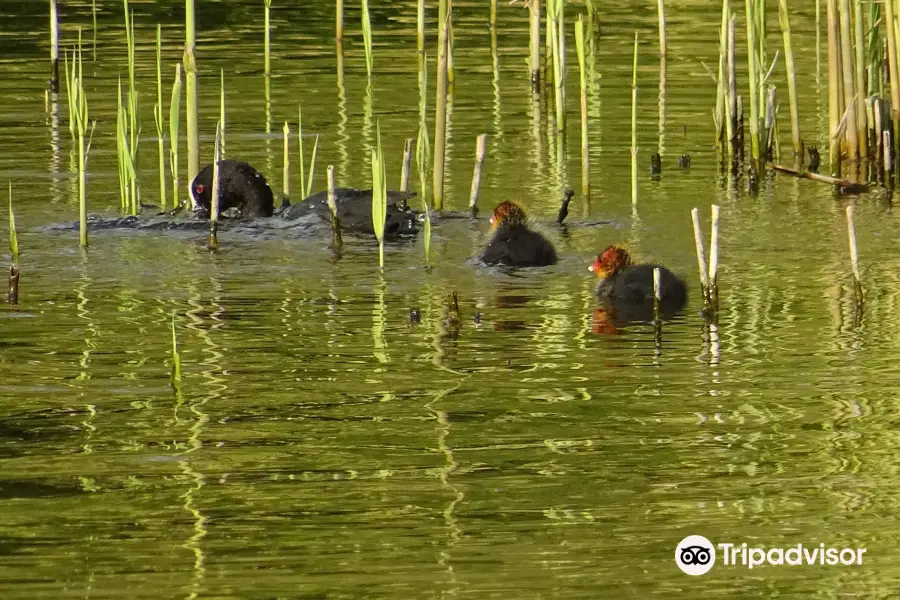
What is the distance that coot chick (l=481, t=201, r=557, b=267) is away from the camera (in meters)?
9.12

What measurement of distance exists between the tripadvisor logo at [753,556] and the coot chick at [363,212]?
4.99m

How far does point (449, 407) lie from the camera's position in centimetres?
655

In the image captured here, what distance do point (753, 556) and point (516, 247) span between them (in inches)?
164

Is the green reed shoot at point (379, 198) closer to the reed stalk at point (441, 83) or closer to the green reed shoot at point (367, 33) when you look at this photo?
the reed stalk at point (441, 83)

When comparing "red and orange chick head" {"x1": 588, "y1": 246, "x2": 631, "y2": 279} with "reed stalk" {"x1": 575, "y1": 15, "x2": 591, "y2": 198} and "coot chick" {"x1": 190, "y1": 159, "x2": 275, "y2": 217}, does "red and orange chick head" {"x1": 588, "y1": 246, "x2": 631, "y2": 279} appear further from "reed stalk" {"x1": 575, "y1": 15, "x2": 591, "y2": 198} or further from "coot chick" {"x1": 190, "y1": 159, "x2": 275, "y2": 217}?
"coot chick" {"x1": 190, "y1": 159, "x2": 275, "y2": 217}

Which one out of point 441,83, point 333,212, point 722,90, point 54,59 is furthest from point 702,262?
point 54,59

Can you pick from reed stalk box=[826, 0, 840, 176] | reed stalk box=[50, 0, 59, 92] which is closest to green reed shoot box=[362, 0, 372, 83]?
reed stalk box=[50, 0, 59, 92]

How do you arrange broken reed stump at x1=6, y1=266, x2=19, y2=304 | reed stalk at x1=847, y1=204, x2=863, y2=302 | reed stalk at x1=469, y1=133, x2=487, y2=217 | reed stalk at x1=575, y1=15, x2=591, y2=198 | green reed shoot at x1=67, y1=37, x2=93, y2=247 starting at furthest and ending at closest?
reed stalk at x1=575, y1=15, x2=591, y2=198 < reed stalk at x1=469, y1=133, x2=487, y2=217 < green reed shoot at x1=67, y1=37, x2=93, y2=247 < broken reed stump at x1=6, y1=266, x2=19, y2=304 < reed stalk at x1=847, y1=204, x2=863, y2=302

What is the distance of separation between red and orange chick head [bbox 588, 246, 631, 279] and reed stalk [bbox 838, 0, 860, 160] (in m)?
3.58

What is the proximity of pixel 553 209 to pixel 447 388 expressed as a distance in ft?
13.5

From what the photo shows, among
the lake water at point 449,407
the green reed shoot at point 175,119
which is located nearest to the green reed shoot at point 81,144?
the lake water at point 449,407

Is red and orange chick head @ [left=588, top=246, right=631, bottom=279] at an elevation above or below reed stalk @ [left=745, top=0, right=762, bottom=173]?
below

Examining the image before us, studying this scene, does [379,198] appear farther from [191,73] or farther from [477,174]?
[477,174]

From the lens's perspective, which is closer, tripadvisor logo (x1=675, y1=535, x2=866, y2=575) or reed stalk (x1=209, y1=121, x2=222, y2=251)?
tripadvisor logo (x1=675, y1=535, x2=866, y2=575)
